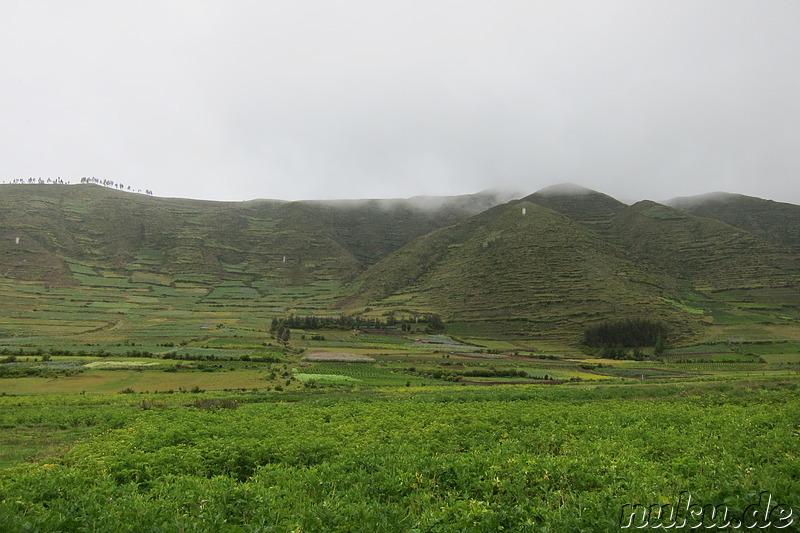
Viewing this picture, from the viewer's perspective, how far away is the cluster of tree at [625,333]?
122 m

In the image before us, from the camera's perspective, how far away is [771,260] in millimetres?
Answer: 178500

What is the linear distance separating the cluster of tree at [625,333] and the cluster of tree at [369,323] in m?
49.3

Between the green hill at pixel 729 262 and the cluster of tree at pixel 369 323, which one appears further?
the green hill at pixel 729 262

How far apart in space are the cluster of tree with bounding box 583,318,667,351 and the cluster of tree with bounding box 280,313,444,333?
4931 cm

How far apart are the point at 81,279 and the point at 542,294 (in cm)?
20925

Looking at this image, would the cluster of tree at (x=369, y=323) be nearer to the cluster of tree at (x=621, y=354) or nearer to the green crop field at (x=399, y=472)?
the cluster of tree at (x=621, y=354)

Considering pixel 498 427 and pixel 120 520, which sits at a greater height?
pixel 120 520

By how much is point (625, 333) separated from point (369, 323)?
269 ft

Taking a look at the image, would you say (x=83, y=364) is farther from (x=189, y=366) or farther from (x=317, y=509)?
(x=317, y=509)

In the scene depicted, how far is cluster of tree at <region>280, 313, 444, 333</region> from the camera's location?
14000 centimetres

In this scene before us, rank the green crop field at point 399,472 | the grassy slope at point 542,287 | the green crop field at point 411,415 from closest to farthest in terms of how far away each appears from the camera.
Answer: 1. the green crop field at point 399,472
2. the green crop field at point 411,415
3. the grassy slope at point 542,287

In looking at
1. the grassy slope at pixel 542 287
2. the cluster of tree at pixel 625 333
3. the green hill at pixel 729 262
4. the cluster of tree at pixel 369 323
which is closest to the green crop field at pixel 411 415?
the cluster of tree at pixel 625 333

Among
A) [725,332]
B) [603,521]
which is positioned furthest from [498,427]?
[725,332]

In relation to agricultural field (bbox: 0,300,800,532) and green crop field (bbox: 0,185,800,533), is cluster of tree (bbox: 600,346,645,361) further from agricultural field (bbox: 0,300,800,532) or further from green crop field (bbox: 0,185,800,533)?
agricultural field (bbox: 0,300,800,532)
